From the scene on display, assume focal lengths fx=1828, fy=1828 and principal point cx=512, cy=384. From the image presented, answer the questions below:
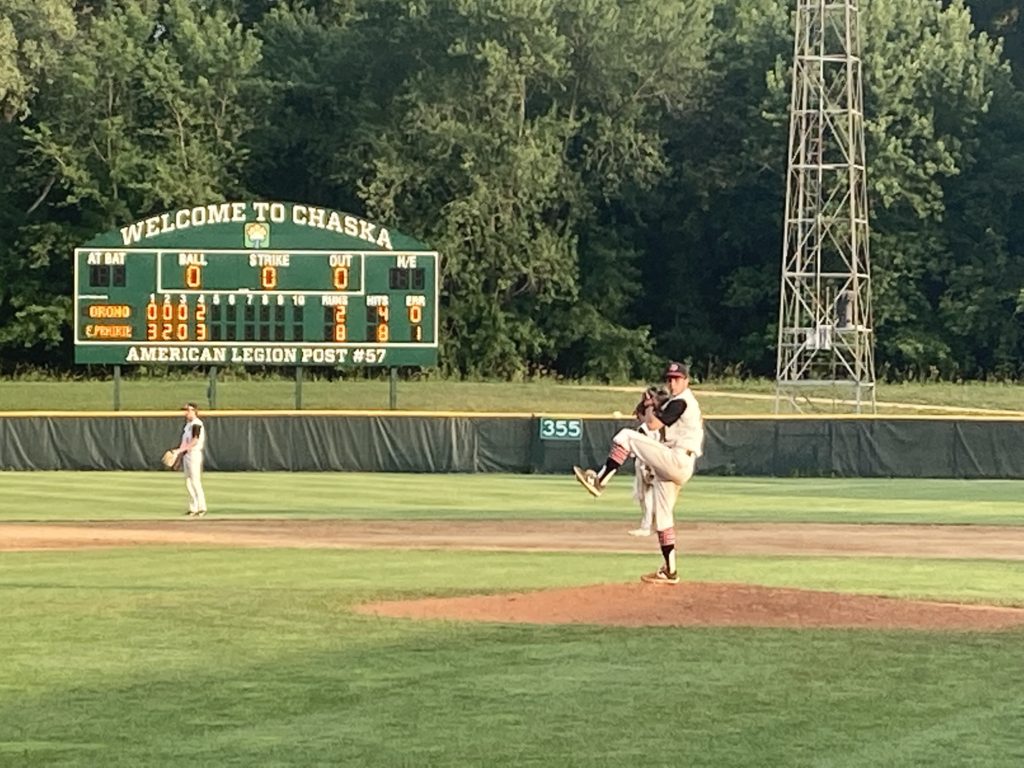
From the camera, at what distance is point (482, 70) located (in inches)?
2308

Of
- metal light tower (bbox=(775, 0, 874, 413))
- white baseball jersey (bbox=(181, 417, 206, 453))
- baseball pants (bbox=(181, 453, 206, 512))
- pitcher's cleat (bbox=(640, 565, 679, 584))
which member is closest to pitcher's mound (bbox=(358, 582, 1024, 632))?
pitcher's cleat (bbox=(640, 565, 679, 584))

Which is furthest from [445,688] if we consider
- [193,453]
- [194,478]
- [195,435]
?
[194,478]

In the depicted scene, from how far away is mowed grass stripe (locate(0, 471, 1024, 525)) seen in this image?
26.7 metres

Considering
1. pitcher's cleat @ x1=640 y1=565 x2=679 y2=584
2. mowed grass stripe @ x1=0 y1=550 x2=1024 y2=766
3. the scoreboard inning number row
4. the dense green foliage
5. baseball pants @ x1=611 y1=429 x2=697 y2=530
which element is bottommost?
pitcher's cleat @ x1=640 y1=565 x2=679 y2=584

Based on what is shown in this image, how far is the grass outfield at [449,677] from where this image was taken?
8.02m

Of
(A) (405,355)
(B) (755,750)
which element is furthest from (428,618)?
(A) (405,355)

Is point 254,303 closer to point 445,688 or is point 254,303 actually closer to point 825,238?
point 825,238

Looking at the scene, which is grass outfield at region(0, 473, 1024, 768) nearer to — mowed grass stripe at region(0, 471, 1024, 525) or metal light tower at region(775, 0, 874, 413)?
mowed grass stripe at region(0, 471, 1024, 525)

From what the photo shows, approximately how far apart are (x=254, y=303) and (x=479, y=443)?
5529 millimetres

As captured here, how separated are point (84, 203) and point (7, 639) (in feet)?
154

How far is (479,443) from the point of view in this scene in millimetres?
38156

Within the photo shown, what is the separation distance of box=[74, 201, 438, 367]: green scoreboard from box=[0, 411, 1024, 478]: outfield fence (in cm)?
157

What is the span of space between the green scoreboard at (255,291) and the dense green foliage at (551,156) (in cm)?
1876

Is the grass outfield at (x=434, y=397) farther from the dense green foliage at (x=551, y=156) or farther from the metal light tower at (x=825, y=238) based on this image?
the dense green foliage at (x=551, y=156)
